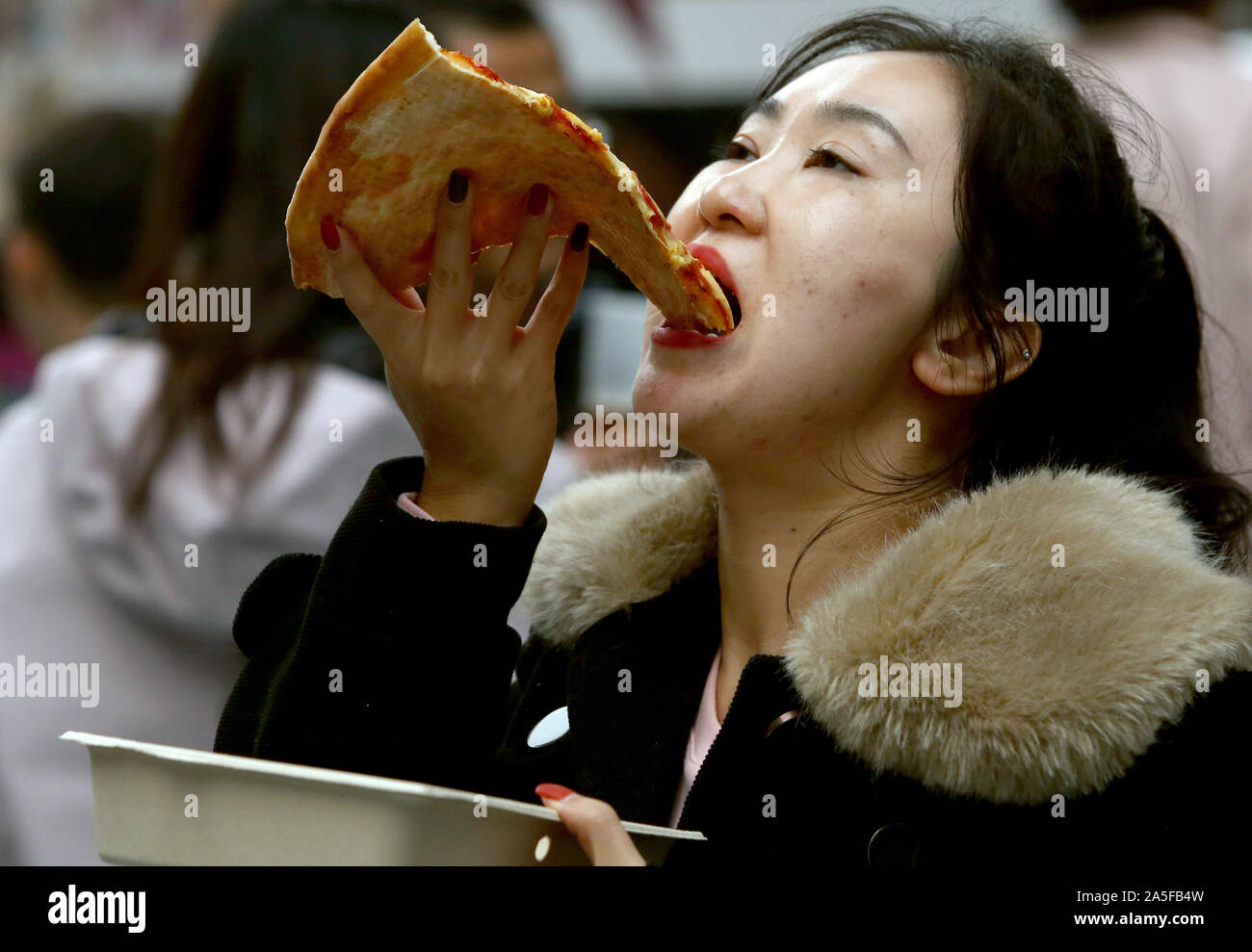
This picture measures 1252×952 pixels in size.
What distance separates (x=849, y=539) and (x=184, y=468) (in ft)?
3.98

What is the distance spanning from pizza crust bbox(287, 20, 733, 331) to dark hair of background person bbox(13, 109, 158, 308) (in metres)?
1.62

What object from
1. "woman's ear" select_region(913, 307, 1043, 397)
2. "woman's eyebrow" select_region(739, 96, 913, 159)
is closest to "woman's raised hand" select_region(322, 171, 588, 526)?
"woman's eyebrow" select_region(739, 96, 913, 159)

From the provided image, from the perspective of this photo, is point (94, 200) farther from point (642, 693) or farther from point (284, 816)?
point (284, 816)

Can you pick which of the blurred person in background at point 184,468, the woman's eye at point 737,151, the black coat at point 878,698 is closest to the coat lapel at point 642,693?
the black coat at point 878,698

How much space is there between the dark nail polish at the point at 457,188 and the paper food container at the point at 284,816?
709mm

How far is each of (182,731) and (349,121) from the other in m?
1.38

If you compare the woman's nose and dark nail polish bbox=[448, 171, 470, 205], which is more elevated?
the woman's nose

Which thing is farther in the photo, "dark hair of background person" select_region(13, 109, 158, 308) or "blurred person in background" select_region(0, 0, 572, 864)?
"dark hair of background person" select_region(13, 109, 158, 308)

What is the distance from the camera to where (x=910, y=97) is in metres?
1.99

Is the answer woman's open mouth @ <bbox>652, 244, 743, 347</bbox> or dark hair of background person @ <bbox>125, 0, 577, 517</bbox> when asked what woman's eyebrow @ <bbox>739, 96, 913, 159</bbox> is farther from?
dark hair of background person @ <bbox>125, 0, 577, 517</bbox>

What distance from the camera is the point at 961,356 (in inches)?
79.1

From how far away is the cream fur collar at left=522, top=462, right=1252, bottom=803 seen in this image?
165 cm
